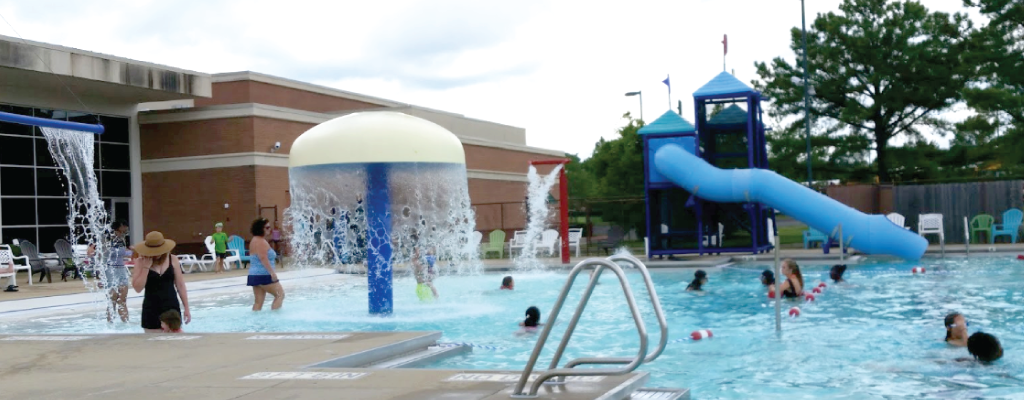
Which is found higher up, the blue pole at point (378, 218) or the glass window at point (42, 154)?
the glass window at point (42, 154)

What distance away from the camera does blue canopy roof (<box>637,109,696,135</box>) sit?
25300mm

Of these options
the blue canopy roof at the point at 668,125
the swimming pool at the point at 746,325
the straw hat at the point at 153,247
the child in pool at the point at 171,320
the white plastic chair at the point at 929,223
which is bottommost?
the swimming pool at the point at 746,325

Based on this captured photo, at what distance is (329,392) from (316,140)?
22.1 feet

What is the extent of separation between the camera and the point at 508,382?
255 inches

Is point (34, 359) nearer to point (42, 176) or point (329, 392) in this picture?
point (329, 392)

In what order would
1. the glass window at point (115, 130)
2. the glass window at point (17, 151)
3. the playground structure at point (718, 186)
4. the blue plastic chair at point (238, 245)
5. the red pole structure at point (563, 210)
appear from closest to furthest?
the playground structure at point (718, 186)
the red pole structure at point (563, 210)
the glass window at point (17, 151)
the blue plastic chair at point (238, 245)
the glass window at point (115, 130)

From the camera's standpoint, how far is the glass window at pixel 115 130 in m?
32.7

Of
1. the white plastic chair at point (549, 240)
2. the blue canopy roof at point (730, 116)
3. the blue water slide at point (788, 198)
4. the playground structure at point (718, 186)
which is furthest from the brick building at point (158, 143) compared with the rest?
the blue water slide at point (788, 198)

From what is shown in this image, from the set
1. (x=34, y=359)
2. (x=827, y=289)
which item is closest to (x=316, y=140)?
(x=34, y=359)

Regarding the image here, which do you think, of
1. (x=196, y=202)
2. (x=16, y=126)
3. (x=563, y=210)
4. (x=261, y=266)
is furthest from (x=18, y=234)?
(x=261, y=266)

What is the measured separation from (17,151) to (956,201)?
29279 millimetres

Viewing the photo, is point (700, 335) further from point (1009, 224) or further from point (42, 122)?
point (1009, 224)

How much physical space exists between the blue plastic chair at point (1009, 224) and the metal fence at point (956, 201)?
2.23 ft

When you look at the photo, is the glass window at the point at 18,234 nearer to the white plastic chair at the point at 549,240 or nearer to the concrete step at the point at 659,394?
the white plastic chair at the point at 549,240
